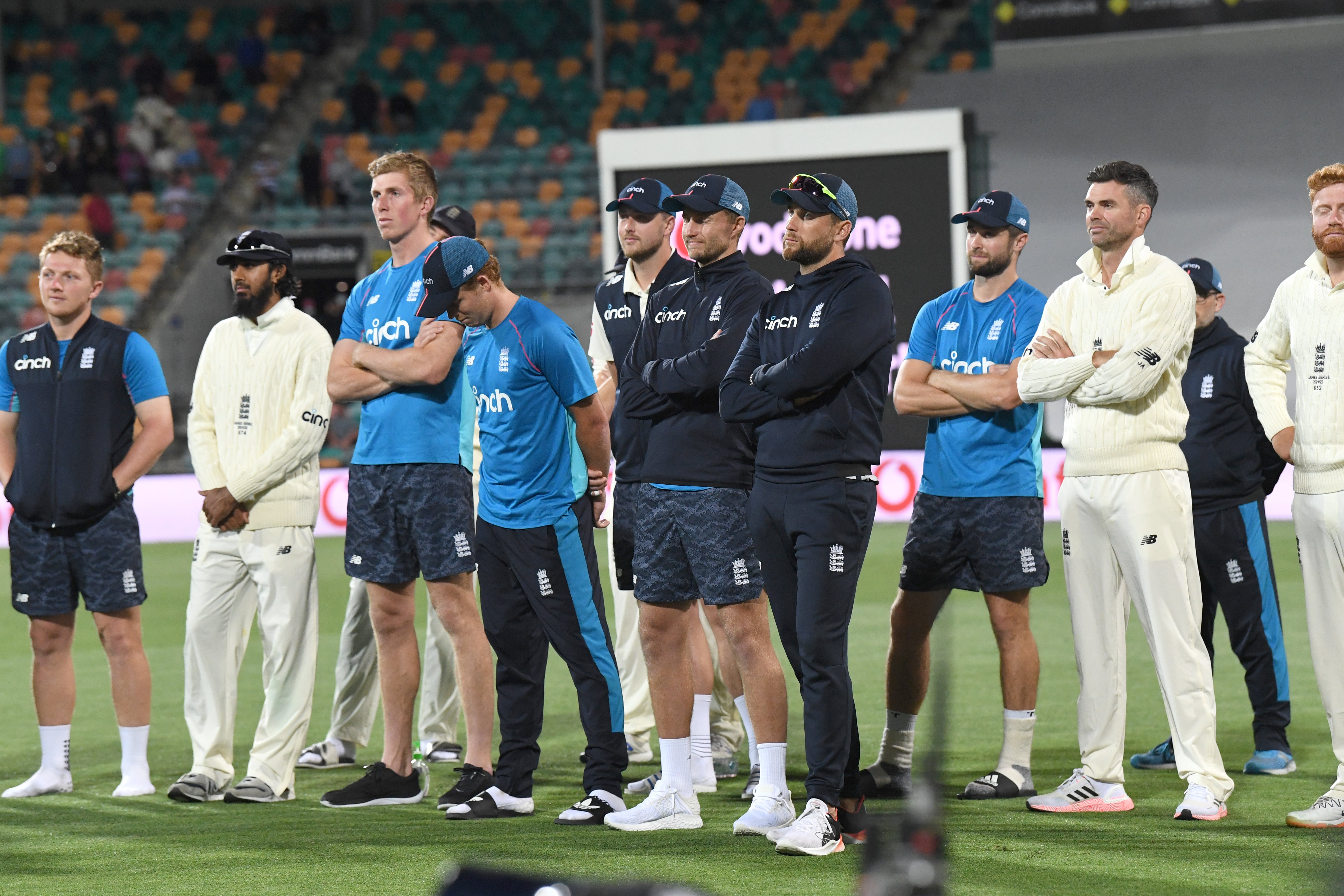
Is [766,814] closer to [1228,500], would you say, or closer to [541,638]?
[541,638]

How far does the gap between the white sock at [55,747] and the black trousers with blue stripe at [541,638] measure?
208 cm

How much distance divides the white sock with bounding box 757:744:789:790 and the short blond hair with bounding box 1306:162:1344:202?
9.09ft

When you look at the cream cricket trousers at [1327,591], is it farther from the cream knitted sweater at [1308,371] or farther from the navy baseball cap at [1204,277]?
the navy baseball cap at [1204,277]

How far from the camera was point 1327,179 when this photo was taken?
5582 mm

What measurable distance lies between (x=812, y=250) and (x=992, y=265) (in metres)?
1.10

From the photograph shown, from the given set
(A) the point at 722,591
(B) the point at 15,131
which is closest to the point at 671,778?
(A) the point at 722,591

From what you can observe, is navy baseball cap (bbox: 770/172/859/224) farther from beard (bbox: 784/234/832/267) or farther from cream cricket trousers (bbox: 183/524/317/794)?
cream cricket trousers (bbox: 183/524/317/794)

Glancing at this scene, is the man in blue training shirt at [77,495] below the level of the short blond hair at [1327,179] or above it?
below

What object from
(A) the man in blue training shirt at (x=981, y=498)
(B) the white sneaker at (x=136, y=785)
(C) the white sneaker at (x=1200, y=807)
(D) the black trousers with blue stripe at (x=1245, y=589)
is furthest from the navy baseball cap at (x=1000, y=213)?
(B) the white sneaker at (x=136, y=785)

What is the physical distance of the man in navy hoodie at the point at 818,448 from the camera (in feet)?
17.0

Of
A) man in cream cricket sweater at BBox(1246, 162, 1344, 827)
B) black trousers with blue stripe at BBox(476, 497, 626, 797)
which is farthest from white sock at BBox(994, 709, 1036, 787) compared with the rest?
black trousers with blue stripe at BBox(476, 497, 626, 797)

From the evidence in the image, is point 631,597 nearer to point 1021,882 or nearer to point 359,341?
point 359,341

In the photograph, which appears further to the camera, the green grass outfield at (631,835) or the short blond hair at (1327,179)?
the short blond hair at (1327,179)

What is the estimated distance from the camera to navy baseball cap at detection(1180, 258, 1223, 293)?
6.77 metres
